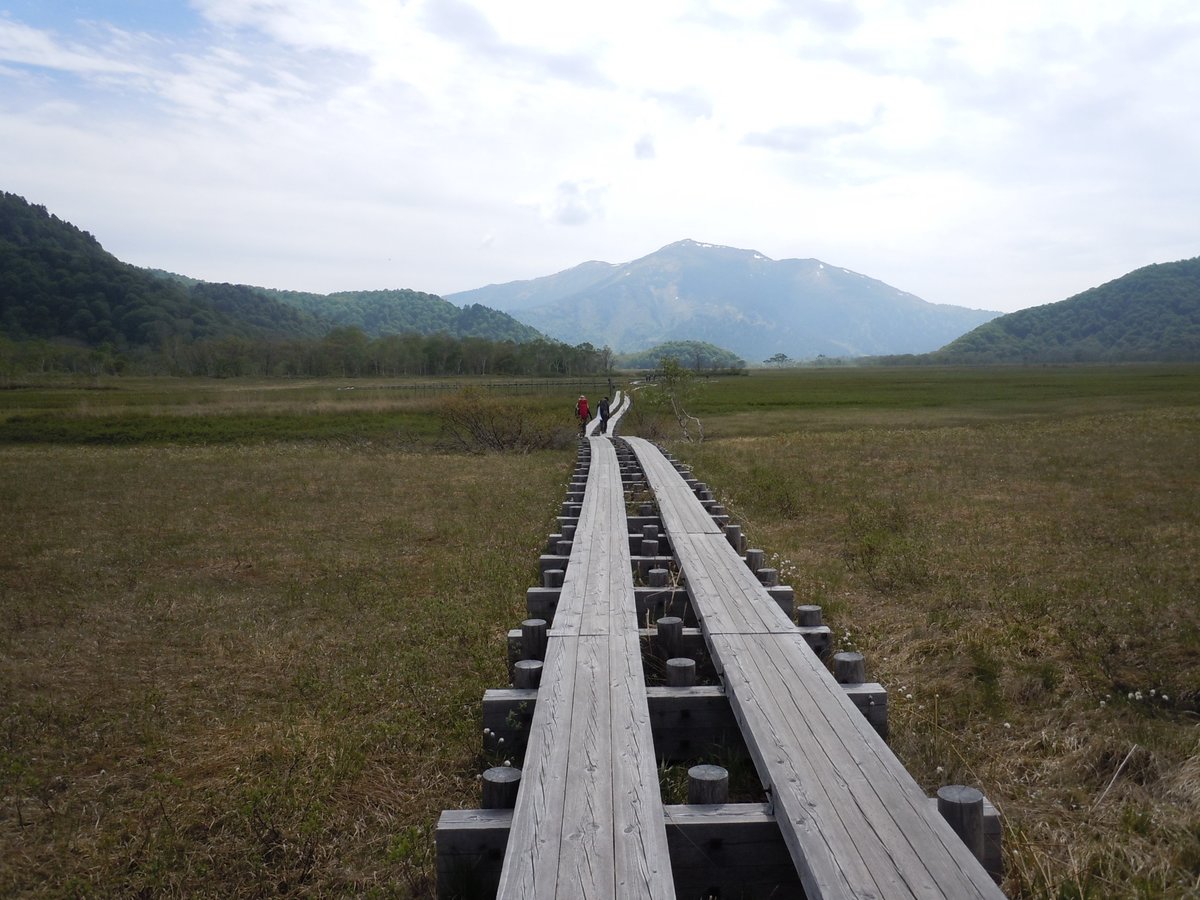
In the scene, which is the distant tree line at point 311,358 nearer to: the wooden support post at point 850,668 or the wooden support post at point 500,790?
the wooden support post at point 500,790

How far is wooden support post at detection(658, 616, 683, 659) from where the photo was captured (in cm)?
564

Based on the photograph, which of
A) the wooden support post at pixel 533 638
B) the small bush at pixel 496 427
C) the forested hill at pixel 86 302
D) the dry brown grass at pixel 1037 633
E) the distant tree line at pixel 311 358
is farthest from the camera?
the forested hill at pixel 86 302

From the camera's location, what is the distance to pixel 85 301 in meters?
136

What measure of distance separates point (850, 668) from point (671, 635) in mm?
1380

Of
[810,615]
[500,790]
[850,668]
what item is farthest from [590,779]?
[810,615]

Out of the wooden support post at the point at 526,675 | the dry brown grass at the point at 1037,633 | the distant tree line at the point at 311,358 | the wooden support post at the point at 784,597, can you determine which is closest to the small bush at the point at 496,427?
the dry brown grass at the point at 1037,633

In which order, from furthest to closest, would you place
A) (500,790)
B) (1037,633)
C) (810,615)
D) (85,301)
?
(85,301) < (1037,633) < (810,615) < (500,790)

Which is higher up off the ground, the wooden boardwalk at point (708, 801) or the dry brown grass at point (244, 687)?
the wooden boardwalk at point (708, 801)

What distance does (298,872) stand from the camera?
12.9 feet

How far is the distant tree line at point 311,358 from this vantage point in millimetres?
107375

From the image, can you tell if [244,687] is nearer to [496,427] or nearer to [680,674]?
[680,674]

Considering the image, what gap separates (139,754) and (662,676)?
11.8ft

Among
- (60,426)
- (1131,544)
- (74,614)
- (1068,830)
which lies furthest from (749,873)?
(60,426)

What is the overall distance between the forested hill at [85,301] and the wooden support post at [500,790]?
146256 mm
